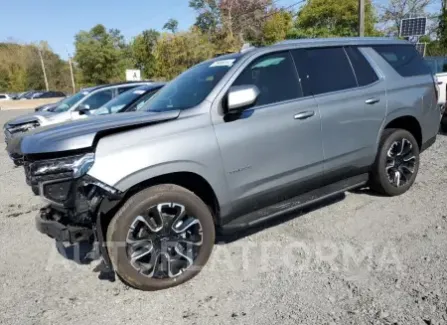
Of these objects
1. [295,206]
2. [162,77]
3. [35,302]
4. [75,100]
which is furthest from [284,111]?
[162,77]

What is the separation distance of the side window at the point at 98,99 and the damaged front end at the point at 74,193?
24.3ft

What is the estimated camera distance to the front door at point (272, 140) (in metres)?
3.31

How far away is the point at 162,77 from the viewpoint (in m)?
37.0

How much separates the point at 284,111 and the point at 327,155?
0.68 metres

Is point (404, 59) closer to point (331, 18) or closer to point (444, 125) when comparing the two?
point (444, 125)

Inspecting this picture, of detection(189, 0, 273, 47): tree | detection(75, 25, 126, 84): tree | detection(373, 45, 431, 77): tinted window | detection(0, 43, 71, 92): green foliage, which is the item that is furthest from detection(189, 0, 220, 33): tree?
detection(373, 45, 431, 77): tinted window

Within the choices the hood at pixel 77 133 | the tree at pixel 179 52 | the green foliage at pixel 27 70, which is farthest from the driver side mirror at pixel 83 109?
the green foliage at pixel 27 70

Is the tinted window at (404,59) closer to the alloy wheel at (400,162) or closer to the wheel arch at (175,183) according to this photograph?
the alloy wheel at (400,162)

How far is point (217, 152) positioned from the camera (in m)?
3.20

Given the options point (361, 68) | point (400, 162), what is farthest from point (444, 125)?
point (361, 68)

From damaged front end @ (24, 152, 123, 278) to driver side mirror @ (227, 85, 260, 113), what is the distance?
3.74ft

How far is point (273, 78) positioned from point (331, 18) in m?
32.0

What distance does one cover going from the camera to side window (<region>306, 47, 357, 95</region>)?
3947mm

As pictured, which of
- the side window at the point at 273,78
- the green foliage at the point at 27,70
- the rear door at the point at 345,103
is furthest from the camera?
the green foliage at the point at 27,70
